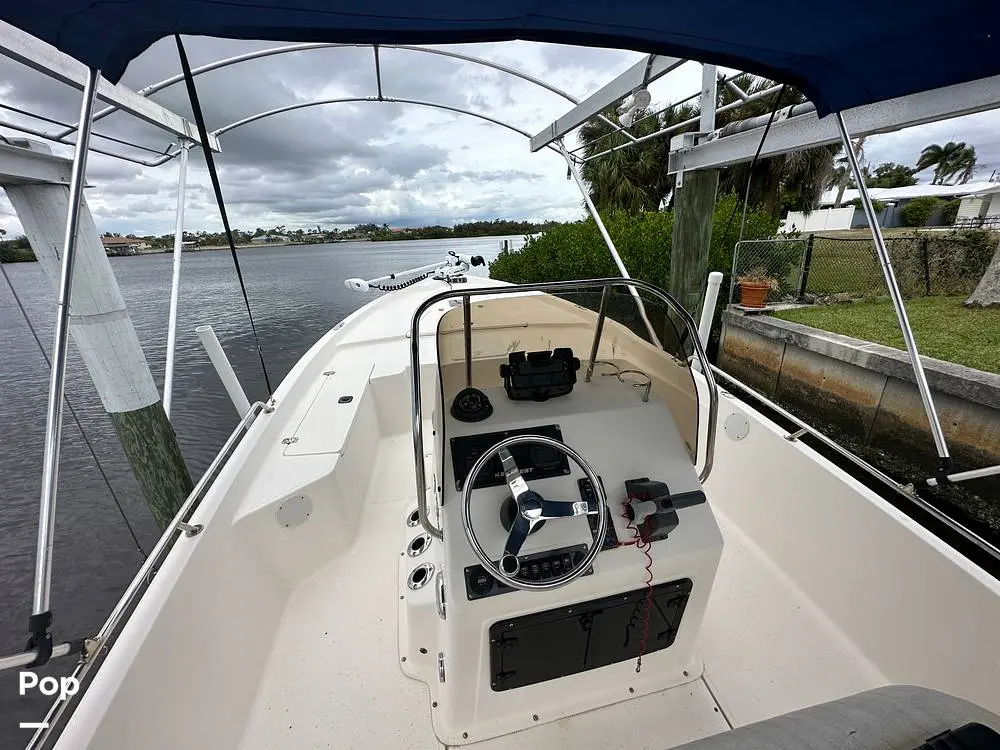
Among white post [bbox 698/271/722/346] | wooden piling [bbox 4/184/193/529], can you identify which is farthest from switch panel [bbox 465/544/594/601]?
wooden piling [bbox 4/184/193/529]

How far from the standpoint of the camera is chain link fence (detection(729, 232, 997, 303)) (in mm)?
5727

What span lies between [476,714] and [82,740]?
1.01 meters

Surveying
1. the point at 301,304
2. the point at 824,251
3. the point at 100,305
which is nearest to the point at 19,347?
the point at 301,304

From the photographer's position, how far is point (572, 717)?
1455mm

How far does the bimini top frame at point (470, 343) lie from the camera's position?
1.21 meters

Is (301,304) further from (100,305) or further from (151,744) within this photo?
(151,744)

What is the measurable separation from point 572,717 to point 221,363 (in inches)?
92.8

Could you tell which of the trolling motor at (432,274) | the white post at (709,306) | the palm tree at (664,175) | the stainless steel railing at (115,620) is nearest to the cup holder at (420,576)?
the stainless steel railing at (115,620)

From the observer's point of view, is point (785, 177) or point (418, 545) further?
point (785, 177)

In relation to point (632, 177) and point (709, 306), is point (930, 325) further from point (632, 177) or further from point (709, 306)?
point (632, 177)

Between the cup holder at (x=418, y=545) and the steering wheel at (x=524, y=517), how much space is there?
2.22 ft

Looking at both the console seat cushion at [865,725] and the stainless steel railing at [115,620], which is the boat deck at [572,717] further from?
the console seat cushion at [865,725]

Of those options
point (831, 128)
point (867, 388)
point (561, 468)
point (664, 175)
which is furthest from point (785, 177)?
point (561, 468)

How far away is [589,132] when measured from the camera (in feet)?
41.0
